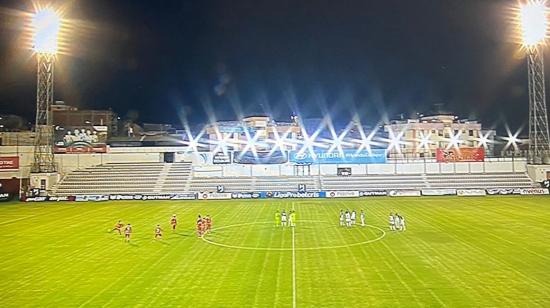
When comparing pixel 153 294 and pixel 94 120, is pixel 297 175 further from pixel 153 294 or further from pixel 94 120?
pixel 153 294

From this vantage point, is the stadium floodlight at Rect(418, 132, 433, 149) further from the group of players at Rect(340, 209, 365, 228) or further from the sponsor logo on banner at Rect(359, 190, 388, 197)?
the group of players at Rect(340, 209, 365, 228)

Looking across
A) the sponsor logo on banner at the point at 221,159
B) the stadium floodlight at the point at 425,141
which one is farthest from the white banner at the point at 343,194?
the stadium floodlight at the point at 425,141

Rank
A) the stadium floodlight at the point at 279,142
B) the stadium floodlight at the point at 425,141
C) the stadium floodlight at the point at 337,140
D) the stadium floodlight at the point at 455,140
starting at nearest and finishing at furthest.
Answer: the stadium floodlight at the point at 337,140 < the stadium floodlight at the point at 279,142 < the stadium floodlight at the point at 425,141 < the stadium floodlight at the point at 455,140

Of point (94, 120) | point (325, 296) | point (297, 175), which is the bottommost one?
point (325, 296)

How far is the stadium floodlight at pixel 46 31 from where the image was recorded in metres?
64.9

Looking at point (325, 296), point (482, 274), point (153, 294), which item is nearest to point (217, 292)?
point (153, 294)

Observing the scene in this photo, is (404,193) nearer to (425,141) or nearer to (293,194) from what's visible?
(293,194)

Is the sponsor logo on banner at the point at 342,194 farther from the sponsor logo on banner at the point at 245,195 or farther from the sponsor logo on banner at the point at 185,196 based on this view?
the sponsor logo on banner at the point at 185,196

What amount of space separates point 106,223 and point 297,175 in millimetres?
40163

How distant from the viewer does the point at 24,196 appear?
68.4 meters

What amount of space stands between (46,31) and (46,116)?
38.0 feet

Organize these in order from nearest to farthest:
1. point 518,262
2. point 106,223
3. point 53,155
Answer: point 518,262, point 106,223, point 53,155

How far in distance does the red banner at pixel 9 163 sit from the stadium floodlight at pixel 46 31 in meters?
18.1

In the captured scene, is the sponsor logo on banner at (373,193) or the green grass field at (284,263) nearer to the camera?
the green grass field at (284,263)
